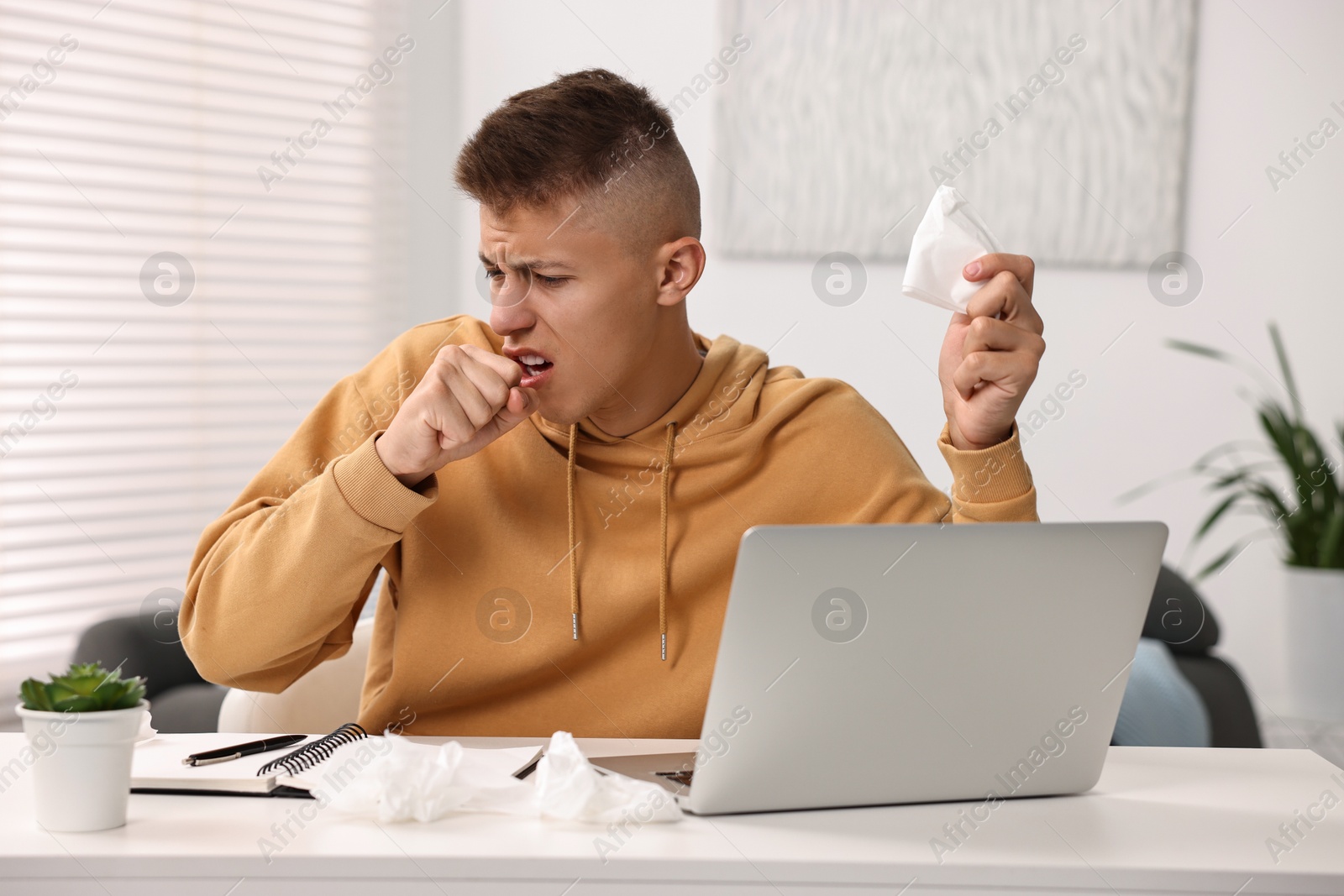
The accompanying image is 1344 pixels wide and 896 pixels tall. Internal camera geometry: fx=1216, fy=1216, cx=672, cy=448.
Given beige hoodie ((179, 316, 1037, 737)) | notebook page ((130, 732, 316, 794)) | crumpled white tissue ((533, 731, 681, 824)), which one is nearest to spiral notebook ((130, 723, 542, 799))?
notebook page ((130, 732, 316, 794))

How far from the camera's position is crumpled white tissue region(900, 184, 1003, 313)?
47.1 inches

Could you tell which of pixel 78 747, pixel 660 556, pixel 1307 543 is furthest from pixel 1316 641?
pixel 78 747

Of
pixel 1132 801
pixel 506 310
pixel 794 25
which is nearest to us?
pixel 1132 801

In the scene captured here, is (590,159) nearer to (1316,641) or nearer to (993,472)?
(993,472)

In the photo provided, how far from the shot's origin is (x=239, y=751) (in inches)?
42.6

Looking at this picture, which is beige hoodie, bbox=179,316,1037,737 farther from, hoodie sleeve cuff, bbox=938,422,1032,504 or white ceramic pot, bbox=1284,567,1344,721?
white ceramic pot, bbox=1284,567,1344,721

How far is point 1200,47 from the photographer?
323 cm

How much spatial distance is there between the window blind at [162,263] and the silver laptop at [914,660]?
217cm

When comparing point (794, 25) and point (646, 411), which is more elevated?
point (794, 25)

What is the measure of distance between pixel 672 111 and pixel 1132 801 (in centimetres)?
272

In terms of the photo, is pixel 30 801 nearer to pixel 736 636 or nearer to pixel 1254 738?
pixel 736 636

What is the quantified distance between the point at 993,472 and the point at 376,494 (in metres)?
0.65

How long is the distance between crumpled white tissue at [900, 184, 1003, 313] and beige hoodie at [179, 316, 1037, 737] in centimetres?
19

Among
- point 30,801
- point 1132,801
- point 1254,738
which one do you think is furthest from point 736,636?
point 1254,738
